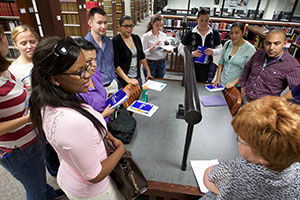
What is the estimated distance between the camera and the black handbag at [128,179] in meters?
1.05

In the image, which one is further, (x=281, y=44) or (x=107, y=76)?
(x=107, y=76)

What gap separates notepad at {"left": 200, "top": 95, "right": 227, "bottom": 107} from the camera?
2024 mm

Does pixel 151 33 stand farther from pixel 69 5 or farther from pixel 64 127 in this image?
pixel 69 5

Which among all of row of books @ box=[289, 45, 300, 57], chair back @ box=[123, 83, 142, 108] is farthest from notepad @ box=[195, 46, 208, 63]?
row of books @ box=[289, 45, 300, 57]

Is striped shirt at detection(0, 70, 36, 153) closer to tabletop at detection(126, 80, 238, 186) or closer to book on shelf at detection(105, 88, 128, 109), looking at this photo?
book on shelf at detection(105, 88, 128, 109)

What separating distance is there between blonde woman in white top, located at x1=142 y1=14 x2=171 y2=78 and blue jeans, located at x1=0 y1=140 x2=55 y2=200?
2.15 m

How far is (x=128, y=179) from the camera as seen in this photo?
106 centimetres

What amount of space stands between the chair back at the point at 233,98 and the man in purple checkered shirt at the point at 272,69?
0.61 ft

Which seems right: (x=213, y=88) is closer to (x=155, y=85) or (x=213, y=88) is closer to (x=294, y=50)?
(x=155, y=85)

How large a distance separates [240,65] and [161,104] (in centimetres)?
127

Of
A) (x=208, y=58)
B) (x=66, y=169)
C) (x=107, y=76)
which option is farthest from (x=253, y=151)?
(x=208, y=58)

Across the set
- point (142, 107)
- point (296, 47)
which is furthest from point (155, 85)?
point (296, 47)

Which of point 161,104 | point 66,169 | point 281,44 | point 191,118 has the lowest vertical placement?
point 161,104

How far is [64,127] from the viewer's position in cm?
71
